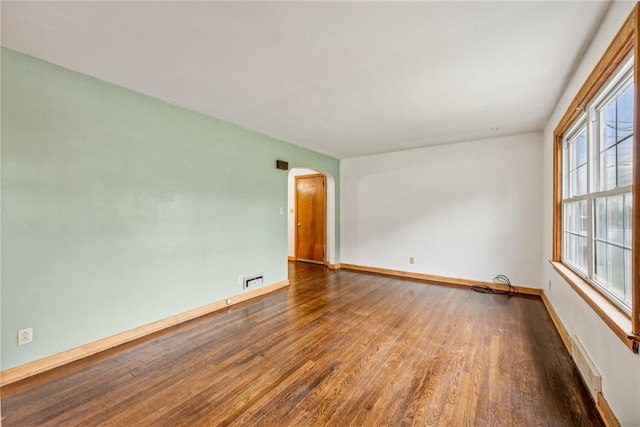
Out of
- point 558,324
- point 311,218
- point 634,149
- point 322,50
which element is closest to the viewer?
point 634,149

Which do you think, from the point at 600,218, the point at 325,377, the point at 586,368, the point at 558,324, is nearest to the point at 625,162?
the point at 600,218

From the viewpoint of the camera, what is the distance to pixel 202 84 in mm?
2447

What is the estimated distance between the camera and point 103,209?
2.39 meters

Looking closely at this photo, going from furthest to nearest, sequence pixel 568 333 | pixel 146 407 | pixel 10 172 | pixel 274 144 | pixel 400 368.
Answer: pixel 274 144 → pixel 568 333 → pixel 400 368 → pixel 10 172 → pixel 146 407

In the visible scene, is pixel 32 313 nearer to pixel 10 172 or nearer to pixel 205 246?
pixel 10 172

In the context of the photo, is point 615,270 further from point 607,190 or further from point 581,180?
point 581,180

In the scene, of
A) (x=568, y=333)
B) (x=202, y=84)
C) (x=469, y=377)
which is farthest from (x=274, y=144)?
(x=568, y=333)

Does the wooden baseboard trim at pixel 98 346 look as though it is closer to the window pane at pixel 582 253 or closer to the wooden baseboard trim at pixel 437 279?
the wooden baseboard trim at pixel 437 279

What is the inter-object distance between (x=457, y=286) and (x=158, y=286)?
4335 mm

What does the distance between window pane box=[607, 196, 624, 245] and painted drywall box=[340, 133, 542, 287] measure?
2.47m

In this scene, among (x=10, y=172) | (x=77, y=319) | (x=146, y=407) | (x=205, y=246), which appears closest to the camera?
(x=146, y=407)

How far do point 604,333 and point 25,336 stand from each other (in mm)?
3985

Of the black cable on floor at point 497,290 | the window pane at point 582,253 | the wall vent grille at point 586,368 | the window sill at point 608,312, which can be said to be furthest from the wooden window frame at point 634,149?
the black cable on floor at point 497,290

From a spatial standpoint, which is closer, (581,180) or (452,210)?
(581,180)
